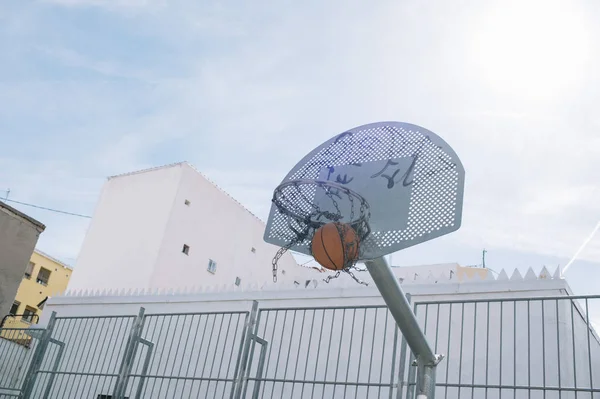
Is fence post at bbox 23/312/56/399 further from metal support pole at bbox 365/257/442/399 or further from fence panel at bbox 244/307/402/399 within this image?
metal support pole at bbox 365/257/442/399

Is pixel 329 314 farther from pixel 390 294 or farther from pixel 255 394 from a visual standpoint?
pixel 390 294

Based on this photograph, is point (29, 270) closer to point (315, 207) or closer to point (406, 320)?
point (315, 207)

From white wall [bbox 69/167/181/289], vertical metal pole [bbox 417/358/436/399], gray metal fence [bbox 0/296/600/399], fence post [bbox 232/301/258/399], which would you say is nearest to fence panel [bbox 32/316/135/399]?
gray metal fence [bbox 0/296/600/399]

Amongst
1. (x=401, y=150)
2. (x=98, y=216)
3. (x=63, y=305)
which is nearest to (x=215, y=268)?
(x=98, y=216)

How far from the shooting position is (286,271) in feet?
89.2

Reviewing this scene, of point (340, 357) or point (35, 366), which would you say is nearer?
point (35, 366)

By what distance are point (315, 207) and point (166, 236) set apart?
16.3 m

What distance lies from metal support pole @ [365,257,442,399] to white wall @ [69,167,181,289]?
15.4 metres

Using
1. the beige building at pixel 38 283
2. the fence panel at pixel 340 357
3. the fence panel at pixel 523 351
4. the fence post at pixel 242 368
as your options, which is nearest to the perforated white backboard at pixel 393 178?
the fence post at pixel 242 368

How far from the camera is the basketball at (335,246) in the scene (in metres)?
4.32

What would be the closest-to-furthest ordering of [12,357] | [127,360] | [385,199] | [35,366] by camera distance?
[385,199] → [127,360] → [35,366] → [12,357]

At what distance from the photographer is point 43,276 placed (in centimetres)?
3794

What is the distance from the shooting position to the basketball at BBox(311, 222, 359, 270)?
4.32 m

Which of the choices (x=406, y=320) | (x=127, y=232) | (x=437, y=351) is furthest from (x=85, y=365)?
(x=127, y=232)
